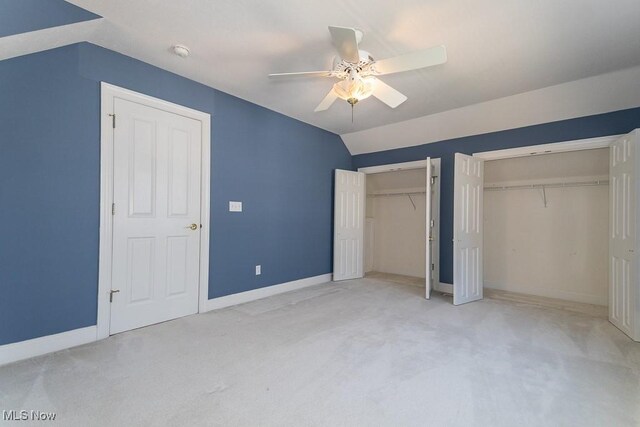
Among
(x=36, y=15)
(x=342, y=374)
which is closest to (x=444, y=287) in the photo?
(x=342, y=374)

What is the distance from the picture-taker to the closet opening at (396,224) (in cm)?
558

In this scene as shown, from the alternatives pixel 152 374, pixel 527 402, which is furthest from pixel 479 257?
pixel 152 374

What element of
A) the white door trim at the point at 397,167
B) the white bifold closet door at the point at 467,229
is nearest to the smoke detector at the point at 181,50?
the white bifold closet door at the point at 467,229

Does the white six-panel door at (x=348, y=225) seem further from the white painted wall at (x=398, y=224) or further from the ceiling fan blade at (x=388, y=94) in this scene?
the ceiling fan blade at (x=388, y=94)

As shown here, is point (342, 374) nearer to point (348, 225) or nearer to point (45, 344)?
point (45, 344)

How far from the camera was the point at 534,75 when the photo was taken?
3018mm

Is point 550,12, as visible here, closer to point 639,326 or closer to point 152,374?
point 639,326

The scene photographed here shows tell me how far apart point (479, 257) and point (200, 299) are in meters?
3.82

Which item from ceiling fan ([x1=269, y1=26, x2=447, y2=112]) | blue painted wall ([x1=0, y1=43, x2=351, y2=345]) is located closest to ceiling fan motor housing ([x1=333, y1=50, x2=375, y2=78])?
ceiling fan ([x1=269, y1=26, x2=447, y2=112])

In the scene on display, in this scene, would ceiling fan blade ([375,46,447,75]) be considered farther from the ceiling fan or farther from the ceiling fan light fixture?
the ceiling fan light fixture

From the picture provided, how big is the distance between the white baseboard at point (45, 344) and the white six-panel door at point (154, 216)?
22 centimetres

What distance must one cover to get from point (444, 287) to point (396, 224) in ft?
5.88

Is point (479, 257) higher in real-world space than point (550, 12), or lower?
lower

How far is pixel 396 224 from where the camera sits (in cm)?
603
